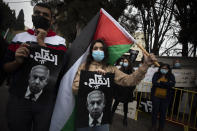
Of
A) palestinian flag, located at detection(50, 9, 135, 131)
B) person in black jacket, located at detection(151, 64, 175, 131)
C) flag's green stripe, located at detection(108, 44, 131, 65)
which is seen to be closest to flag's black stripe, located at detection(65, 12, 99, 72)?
palestinian flag, located at detection(50, 9, 135, 131)

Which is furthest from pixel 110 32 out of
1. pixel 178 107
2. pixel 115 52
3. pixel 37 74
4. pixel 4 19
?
pixel 178 107

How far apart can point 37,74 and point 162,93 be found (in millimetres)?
3374

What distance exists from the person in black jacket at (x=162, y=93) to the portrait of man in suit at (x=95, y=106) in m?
2.68

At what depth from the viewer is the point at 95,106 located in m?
1.98

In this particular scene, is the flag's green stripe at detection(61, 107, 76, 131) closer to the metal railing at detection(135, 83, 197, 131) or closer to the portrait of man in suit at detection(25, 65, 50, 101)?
the portrait of man in suit at detection(25, 65, 50, 101)

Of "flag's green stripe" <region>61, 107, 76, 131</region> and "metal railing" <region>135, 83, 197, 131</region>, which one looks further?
"metal railing" <region>135, 83, 197, 131</region>

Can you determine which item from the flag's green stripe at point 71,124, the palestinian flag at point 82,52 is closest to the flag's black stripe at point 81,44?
the palestinian flag at point 82,52

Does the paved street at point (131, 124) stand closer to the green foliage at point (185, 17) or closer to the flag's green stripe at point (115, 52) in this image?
the flag's green stripe at point (115, 52)

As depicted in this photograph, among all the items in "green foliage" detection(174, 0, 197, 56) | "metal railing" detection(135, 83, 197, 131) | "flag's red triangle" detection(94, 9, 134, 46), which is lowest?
"metal railing" detection(135, 83, 197, 131)

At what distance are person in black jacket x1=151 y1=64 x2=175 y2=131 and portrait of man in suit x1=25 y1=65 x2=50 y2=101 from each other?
328 centimetres

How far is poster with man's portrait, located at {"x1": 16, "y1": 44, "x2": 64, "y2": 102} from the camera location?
178 cm

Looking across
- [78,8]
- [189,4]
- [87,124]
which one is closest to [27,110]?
[87,124]

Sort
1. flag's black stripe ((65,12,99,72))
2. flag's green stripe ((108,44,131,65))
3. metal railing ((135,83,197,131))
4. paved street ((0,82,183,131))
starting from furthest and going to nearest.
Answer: metal railing ((135,83,197,131)) < paved street ((0,82,183,131)) < flag's green stripe ((108,44,131,65)) < flag's black stripe ((65,12,99,72))

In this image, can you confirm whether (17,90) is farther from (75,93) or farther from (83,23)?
(83,23)
